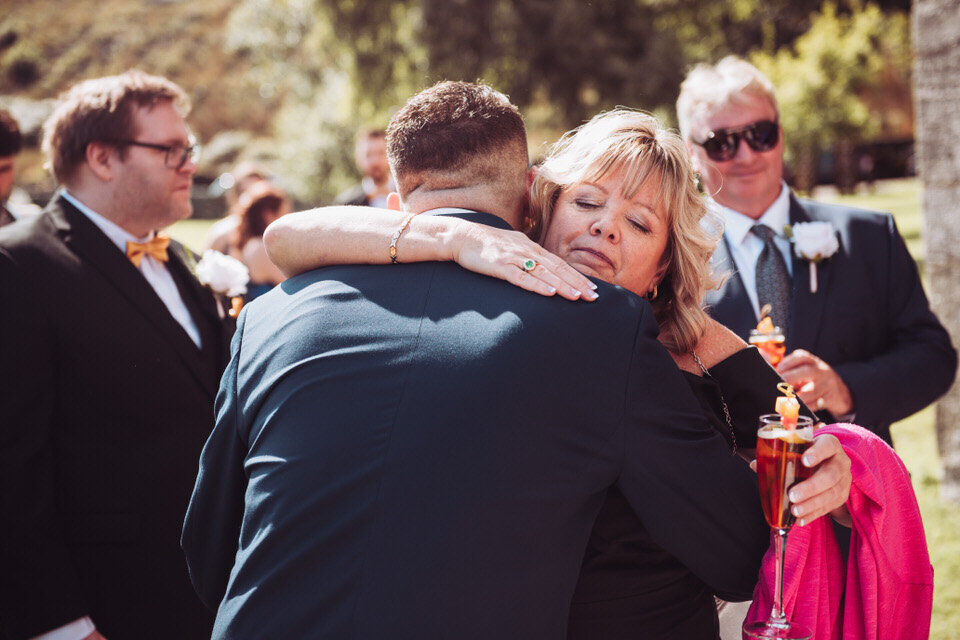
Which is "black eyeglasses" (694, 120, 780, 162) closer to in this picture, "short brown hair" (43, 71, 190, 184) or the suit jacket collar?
the suit jacket collar

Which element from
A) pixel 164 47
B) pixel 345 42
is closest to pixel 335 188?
pixel 345 42

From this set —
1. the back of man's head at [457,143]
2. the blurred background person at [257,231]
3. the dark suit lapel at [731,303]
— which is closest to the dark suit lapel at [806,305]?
the dark suit lapel at [731,303]

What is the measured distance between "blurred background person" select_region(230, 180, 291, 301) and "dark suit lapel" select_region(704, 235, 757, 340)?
186 inches

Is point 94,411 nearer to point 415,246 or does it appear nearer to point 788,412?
point 415,246

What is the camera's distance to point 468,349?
5.77ft

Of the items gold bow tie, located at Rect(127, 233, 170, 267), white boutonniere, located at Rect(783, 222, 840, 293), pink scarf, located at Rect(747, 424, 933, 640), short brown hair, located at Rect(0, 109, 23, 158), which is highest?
short brown hair, located at Rect(0, 109, 23, 158)

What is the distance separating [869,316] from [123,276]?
3.05m

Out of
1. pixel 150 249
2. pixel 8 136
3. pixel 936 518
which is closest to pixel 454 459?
pixel 150 249

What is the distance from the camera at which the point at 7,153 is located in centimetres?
529

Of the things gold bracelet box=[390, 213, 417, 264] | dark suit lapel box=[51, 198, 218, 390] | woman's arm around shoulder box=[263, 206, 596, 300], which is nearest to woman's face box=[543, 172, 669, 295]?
woman's arm around shoulder box=[263, 206, 596, 300]

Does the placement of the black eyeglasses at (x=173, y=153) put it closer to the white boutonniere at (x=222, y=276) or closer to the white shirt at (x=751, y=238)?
the white boutonniere at (x=222, y=276)

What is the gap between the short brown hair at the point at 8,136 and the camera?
17.0ft

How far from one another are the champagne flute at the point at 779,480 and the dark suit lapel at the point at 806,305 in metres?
1.60

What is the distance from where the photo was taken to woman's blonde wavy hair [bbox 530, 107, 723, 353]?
8.16 ft
